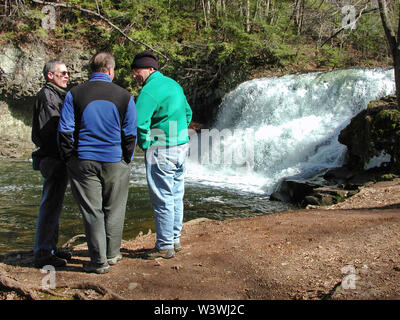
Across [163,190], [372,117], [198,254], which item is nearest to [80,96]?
[163,190]

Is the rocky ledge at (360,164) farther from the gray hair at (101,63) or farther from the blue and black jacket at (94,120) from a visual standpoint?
the gray hair at (101,63)

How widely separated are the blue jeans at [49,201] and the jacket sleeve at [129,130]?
67 centimetres

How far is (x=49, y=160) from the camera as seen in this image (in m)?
3.79

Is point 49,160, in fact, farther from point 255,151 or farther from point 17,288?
point 255,151

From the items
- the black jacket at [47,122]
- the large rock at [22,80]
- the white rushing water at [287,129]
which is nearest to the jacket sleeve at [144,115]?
the black jacket at [47,122]

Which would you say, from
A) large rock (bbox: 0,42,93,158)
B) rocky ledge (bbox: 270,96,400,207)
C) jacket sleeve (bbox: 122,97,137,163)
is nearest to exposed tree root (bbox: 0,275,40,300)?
jacket sleeve (bbox: 122,97,137,163)

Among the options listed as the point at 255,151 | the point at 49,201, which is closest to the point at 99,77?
the point at 49,201

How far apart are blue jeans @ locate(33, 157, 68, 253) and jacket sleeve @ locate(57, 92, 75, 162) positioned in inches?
15.7

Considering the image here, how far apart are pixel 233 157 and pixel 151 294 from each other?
1174cm

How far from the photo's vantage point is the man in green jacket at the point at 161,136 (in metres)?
3.76

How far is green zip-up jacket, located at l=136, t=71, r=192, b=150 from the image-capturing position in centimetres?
375

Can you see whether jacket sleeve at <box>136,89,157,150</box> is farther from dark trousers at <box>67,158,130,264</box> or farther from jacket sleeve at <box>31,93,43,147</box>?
jacket sleeve at <box>31,93,43,147</box>
